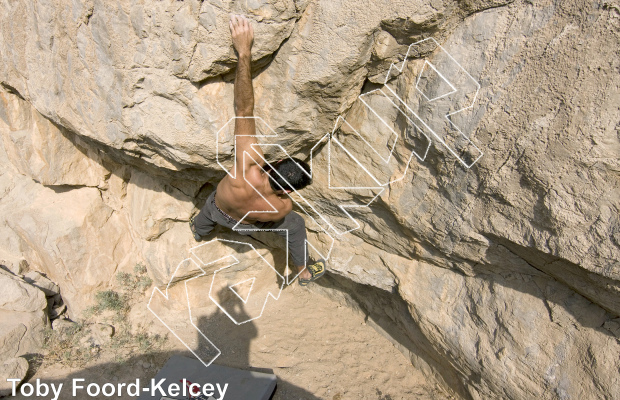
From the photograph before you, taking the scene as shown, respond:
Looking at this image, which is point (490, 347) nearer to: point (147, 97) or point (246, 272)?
point (246, 272)

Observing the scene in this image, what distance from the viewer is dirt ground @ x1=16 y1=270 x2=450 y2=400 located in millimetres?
2910

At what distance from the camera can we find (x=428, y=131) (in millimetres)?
2029

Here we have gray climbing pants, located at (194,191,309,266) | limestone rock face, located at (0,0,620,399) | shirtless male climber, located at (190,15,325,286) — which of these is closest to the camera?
limestone rock face, located at (0,0,620,399)

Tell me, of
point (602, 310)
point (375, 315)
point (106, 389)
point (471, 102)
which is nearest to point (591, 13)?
point (471, 102)

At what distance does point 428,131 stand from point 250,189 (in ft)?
3.79

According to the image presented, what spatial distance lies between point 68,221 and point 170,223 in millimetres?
994

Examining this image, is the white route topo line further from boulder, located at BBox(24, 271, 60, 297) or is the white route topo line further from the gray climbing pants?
boulder, located at BBox(24, 271, 60, 297)

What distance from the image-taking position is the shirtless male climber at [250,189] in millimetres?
1991

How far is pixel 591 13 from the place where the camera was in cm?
150

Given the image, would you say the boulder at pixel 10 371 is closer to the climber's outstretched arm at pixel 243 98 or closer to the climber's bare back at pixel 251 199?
the climber's bare back at pixel 251 199

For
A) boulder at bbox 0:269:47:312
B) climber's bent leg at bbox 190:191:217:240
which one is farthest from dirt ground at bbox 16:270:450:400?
climber's bent leg at bbox 190:191:217:240

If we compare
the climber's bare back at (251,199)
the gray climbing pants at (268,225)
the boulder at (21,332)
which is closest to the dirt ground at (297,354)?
the boulder at (21,332)

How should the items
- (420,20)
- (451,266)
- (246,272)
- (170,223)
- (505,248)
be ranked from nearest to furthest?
(420,20) → (505,248) → (451,266) → (170,223) → (246,272)

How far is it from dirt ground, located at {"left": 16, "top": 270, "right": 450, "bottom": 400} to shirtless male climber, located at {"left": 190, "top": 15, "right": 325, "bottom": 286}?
2.21ft
